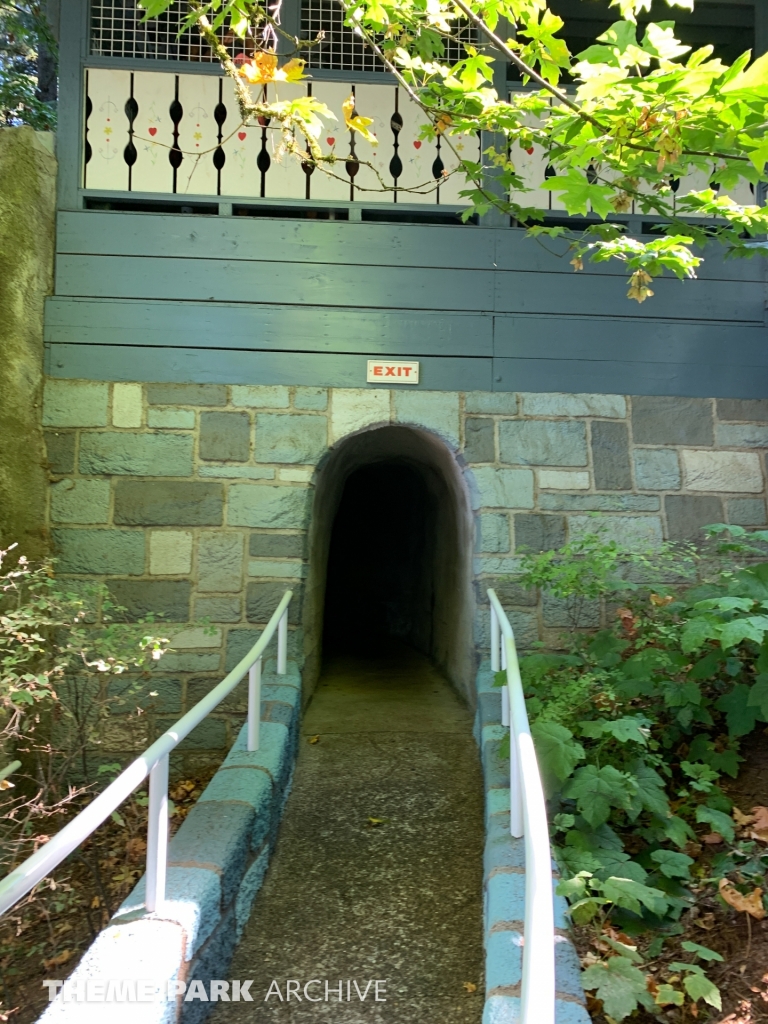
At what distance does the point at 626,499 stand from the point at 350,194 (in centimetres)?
258

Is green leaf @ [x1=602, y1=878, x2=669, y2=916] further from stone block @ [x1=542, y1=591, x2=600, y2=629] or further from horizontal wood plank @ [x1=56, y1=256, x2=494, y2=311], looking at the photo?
horizontal wood plank @ [x1=56, y1=256, x2=494, y2=311]

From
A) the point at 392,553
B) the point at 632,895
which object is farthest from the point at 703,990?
the point at 392,553

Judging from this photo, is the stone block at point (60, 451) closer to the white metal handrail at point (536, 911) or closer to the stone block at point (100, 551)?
the stone block at point (100, 551)

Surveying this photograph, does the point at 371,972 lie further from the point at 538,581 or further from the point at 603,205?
the point at 603,205

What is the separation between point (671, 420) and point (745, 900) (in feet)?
9.67

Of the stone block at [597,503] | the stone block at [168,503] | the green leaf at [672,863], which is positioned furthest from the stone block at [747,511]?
the stone block at [168,503]

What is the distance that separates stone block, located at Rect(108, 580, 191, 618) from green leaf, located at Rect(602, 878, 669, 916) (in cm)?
284

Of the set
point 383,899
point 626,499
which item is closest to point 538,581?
point 626,499

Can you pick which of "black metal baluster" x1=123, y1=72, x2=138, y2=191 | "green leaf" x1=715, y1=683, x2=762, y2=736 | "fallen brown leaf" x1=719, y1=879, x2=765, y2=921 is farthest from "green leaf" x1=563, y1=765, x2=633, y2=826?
"black metal baluster" x1=123, y1=72, x2=138, y2=191

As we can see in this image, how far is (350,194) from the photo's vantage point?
4535 millimetres

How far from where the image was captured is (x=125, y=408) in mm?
4383

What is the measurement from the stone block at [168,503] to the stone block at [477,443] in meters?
1.54

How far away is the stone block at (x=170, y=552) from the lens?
14.2ft

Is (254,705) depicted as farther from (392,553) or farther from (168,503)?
(392,553)
